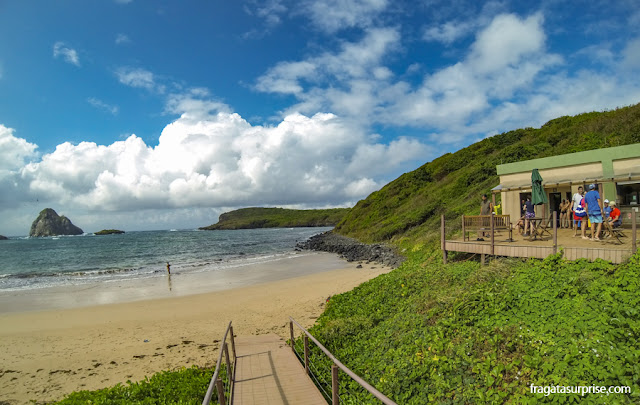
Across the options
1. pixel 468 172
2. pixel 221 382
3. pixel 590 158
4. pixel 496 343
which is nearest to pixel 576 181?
pixel 590 158

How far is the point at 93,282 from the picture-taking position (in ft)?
94.3

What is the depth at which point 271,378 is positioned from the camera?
7.18 metres

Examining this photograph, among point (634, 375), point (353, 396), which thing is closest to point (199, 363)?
point (353, 396)

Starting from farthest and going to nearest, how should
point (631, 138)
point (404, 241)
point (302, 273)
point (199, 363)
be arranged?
1. point (404, 241)
2. point (302, 273)
3. point (631, 138)
4. point (199, 363)

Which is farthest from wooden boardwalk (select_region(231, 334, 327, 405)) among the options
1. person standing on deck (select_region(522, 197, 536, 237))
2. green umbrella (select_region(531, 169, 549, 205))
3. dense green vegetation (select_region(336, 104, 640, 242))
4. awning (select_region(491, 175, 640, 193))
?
dense green vegetation (select_region(336, 104, 640, 242))

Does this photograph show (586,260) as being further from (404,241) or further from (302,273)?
(404,241)

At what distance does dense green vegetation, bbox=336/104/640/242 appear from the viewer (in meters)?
29.1

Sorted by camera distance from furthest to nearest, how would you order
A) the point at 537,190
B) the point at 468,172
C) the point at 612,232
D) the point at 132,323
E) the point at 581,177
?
the point at 468,172
the point at 581,177
the point at 132,323
the point at 537,190
the point at 612,232

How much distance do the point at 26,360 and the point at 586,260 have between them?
17949mm

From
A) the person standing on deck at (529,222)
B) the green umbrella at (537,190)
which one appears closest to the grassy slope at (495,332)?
the person standing on deck at (529,222)

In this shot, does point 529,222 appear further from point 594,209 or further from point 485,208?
point 594,209

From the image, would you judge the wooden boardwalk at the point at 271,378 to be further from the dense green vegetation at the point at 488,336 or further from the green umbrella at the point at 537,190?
the green umbrella at the point at 537,190

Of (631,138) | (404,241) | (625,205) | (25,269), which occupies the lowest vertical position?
(25,269)

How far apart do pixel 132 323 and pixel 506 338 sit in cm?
1590
